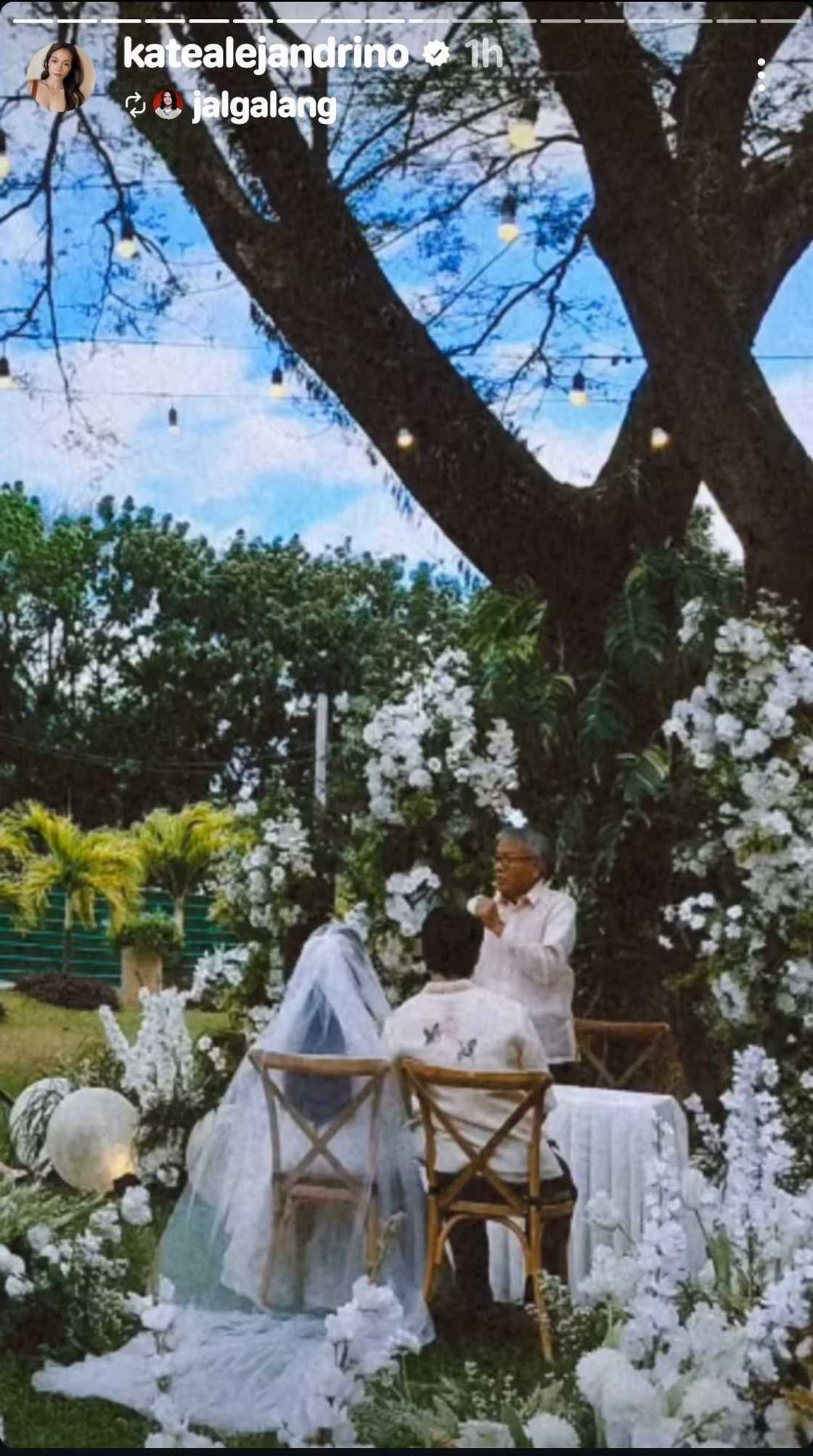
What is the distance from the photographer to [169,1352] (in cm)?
462

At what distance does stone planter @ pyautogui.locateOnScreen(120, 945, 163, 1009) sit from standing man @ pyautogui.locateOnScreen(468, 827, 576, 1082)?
0.79 meters

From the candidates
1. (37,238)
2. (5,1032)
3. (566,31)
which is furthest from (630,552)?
(5,1032)

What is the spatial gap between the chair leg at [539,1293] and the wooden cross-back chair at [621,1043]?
1.24 feet

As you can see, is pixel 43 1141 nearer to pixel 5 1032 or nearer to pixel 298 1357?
pixel 5 1032

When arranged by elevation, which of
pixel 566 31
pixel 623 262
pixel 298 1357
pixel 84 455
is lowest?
pixel 298 1357

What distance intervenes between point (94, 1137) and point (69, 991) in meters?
0.35

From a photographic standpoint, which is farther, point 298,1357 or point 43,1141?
point 43,1141

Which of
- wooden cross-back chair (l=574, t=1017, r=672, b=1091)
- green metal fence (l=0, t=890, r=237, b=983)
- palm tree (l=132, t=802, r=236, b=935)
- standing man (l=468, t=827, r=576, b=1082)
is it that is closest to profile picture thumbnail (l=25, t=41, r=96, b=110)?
palm tree (l=132, t=802, r=236, b=935)

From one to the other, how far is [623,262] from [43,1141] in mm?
2437

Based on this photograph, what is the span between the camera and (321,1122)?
4867 millimetres

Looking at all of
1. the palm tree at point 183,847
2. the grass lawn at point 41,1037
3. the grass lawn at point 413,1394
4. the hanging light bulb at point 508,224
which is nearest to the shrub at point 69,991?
the grass lawn at point 41,1037

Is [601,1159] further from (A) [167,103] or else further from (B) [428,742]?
(A) [167,103]

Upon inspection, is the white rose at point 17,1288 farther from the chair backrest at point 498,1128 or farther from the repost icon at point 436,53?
the repost icon at point 436,53

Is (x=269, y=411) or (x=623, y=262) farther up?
(x=623, y=262)
